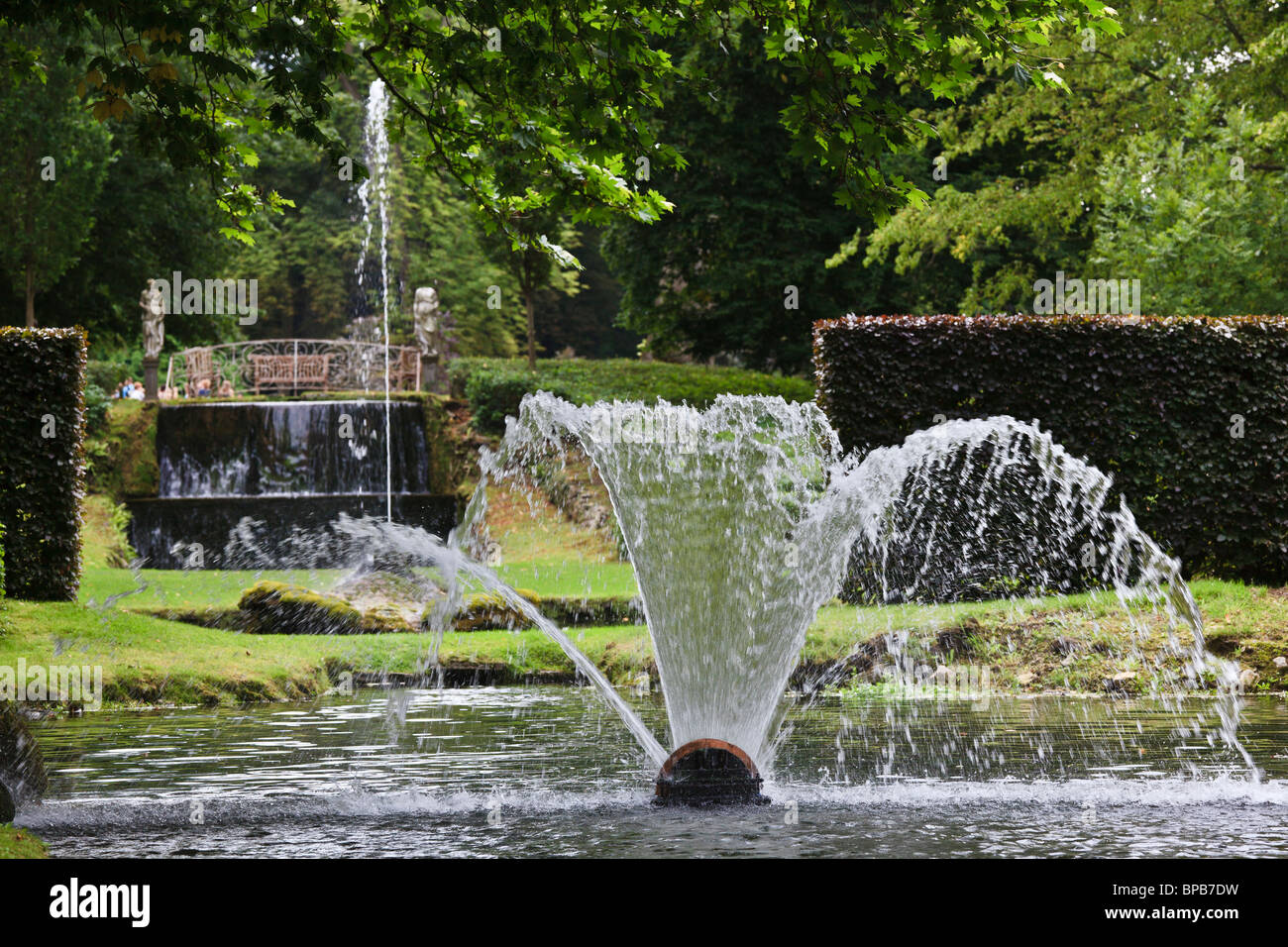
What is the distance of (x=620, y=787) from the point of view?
23.7 ft

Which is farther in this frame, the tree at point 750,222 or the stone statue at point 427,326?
the stone statue at point 427,326

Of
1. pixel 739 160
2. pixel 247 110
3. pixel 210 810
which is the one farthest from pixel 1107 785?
pixel 739 160

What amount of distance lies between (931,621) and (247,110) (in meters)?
8.41

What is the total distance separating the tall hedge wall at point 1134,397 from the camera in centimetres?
1500

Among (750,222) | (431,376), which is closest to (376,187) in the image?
(431,376)

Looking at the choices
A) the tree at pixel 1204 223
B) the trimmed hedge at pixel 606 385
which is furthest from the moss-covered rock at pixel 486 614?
the tree at pixel 1204 223

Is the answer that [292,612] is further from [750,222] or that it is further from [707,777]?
[750,222]
